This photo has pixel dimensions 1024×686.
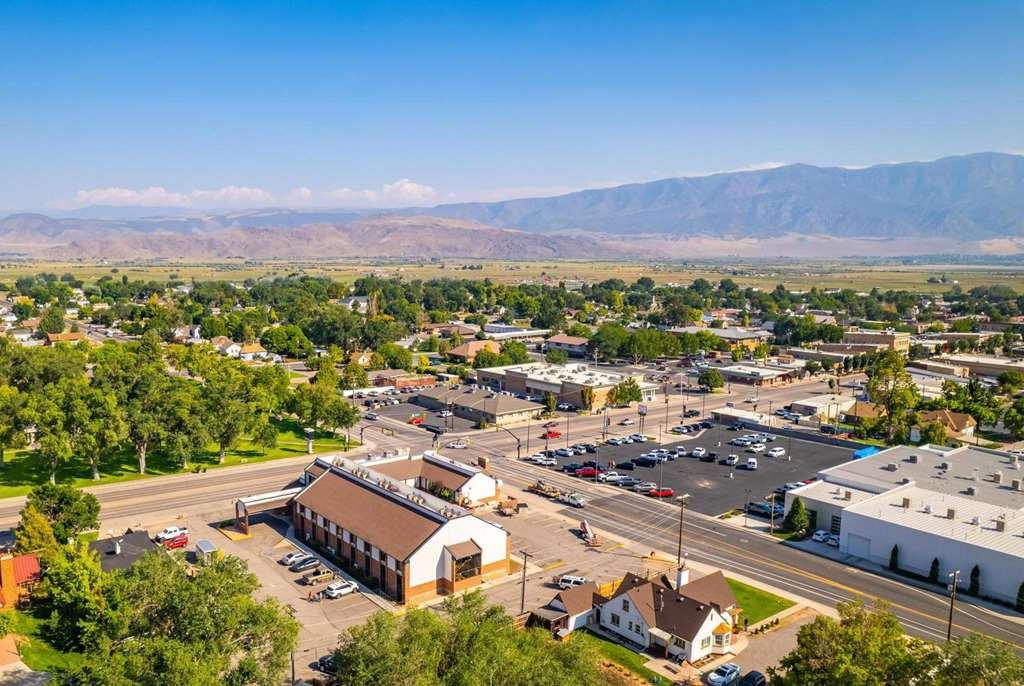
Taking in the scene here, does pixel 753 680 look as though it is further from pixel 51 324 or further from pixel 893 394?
pixel 51 324

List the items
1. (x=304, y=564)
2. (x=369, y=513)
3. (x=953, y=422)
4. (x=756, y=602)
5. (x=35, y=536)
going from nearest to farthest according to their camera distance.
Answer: (x=756, y=602) < (x=35, y=536) < (x=304, y=564) < (x=369, y=513) < (x=953, y=422)

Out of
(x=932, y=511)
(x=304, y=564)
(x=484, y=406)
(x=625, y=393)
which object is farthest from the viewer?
(x=625, y=393)

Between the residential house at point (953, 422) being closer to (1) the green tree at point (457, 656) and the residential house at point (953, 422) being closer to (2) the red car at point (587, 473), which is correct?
(2) the red car at point (587, 473)

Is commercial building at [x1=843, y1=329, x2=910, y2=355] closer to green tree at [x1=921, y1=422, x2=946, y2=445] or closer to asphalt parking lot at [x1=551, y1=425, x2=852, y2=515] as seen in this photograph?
green tree at [x1=921, y1=422, x2=946, y2=445]

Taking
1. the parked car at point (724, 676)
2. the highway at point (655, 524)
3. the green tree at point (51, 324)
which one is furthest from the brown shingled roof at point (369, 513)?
the green tree at point (51, 324)

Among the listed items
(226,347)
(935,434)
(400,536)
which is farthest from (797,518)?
(226,347)

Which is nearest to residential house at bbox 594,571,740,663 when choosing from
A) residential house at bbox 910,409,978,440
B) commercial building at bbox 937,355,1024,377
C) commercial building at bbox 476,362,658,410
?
residential house at bbox 910,409,978,440
